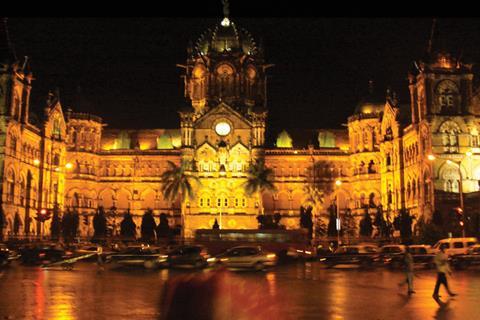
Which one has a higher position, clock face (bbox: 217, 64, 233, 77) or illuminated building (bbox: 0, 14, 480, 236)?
clock face (bbox: 217, 64, 233, 77)

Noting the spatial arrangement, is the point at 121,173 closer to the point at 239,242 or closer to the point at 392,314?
the point at 239,242

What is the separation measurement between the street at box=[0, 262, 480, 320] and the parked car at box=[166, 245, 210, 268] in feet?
29.2

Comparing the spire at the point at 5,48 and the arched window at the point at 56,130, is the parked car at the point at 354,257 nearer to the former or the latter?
the spire at the point at 5,48

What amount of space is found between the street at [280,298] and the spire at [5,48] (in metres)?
48.9

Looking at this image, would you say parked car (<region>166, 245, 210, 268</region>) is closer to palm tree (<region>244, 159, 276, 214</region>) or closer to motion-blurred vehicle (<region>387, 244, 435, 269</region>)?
motion-blurred vehicle (<region>387, 244, 435, 269</region>)

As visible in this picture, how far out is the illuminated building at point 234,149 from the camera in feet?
226

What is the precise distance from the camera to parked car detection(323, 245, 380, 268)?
3978cm

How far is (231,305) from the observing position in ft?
28.0

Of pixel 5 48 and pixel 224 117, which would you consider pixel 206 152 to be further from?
pixel 5 48

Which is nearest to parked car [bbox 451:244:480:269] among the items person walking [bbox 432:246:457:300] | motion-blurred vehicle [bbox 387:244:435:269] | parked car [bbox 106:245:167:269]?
motion-blurred vehicle [bbox 387:244:435:269]

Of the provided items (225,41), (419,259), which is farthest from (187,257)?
(225,41)

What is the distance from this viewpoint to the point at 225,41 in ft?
325

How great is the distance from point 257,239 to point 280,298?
31.8 meters

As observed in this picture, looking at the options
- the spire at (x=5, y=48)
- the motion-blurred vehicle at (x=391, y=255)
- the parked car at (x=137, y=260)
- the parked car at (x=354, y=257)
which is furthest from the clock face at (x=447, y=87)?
the spire at (x=5, y=48)
